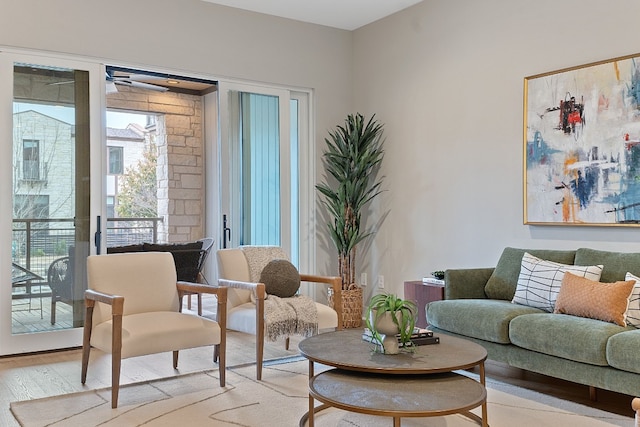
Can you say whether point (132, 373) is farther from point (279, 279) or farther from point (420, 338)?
point (420, 338)

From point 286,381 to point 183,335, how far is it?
0.73 metres

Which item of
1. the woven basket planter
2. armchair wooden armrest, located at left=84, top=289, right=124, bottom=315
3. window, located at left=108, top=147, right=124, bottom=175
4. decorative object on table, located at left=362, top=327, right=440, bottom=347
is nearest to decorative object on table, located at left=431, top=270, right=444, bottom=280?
the woven basket planter

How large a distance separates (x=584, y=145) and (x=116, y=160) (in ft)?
22.4

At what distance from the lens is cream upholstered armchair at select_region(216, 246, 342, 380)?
3785 millimetres

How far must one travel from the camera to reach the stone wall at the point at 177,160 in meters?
8.16

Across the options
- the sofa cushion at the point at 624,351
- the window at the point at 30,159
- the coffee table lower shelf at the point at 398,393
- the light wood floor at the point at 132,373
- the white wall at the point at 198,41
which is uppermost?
the white wall at the point at 198,41

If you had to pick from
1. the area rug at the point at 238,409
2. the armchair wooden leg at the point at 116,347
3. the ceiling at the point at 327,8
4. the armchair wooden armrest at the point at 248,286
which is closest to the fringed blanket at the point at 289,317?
the armchair wooden armrest at the point at 248,286

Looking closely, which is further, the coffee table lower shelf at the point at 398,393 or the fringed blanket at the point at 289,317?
the fringed blanket at the point at 289,317

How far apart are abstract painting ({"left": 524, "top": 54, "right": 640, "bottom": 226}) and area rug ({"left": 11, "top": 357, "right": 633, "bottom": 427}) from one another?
53.7 inches

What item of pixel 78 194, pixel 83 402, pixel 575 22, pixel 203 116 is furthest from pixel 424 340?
pixel 203 116

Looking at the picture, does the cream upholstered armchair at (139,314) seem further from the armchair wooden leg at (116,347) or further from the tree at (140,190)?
the tree at (140,190)

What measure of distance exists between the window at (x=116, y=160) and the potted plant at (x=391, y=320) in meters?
6.90

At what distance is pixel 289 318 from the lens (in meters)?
3.92

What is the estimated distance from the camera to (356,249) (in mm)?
6285
